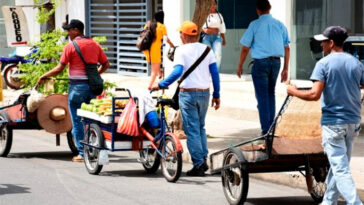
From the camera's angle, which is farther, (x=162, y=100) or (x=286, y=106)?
(x=162, y=100)

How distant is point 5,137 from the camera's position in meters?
13.8

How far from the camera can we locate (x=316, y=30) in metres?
21.4

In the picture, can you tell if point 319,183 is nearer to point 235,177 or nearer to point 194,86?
point 235,177

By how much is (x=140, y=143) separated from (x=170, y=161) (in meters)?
→ 0.67

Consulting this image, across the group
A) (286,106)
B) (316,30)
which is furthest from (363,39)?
(286,106)

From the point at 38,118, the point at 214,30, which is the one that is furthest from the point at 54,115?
the point at 214,30

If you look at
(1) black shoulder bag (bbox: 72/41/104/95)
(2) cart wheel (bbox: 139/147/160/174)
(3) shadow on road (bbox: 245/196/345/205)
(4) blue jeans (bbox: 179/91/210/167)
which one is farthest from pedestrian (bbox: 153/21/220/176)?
(3) shadow on road (bbox: 245/196/345/205)

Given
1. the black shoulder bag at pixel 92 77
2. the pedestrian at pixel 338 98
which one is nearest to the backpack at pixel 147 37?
the black shoulder bag at pixel 92 77

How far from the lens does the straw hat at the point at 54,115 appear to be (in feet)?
44.7

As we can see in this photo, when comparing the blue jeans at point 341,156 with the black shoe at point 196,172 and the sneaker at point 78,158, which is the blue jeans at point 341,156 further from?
the sneaker at point 78,158

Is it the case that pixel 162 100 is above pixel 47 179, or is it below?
above

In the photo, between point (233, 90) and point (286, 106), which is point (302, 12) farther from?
point (286, 106)

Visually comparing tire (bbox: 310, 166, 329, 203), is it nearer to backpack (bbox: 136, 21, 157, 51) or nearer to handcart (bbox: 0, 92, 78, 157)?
handcart (bbox: 0, 92, 78, 157)

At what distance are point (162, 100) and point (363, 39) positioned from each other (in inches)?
326
